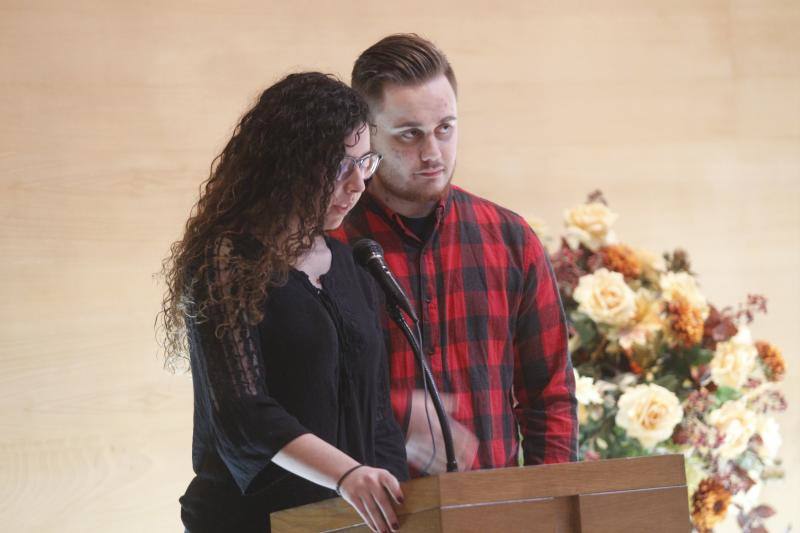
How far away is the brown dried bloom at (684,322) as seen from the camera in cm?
267

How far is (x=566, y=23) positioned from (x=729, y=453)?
1547 mm

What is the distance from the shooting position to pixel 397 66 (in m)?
2.22

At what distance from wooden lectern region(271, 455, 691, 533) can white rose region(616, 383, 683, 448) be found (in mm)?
1158

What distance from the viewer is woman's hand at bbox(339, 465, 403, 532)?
1.33m

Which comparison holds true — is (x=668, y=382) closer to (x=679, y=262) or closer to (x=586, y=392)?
(x=586, y=392)

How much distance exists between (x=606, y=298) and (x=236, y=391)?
4.31 ft

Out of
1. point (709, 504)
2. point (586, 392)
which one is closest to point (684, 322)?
point (586, 392)

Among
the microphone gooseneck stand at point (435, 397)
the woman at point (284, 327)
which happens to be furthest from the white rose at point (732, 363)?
the microphone gooseneck stand at point (435, 397)

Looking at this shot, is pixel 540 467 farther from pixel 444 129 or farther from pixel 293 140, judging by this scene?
pixel 444 129

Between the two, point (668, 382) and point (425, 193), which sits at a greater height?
point (425, 193)

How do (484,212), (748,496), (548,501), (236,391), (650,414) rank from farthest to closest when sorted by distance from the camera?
(748,496)
(650,414)
(484,212)
(236,391)
(548,501)

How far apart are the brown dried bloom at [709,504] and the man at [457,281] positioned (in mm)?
584

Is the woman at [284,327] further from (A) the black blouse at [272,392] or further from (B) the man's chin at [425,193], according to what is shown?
(B) the man's chin at [425,193]

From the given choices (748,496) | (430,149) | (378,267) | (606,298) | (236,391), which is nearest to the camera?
(236,391)
